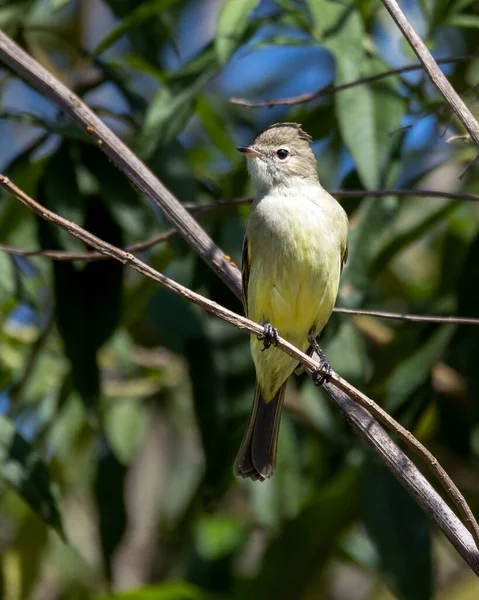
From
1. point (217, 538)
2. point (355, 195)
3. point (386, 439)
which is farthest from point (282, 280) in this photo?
point (217, 538)

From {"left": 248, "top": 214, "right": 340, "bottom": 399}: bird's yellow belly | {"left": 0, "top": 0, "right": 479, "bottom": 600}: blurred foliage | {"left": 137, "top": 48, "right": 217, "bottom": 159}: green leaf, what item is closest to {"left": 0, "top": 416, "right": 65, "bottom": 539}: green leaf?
{"left": 0, "top": 0, "right": 479, "bottom": 600}: blurred foliage

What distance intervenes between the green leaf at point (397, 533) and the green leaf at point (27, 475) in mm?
1261

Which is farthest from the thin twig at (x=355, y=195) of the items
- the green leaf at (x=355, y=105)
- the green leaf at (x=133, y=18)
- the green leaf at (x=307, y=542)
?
the green leaf at (x=307, y=542)

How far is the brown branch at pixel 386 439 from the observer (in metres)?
2.26

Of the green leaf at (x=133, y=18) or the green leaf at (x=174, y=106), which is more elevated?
the green leaf at (x=133, y=18)

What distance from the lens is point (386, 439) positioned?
2453 millimetres

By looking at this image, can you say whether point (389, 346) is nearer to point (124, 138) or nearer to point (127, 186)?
point (127, 186)

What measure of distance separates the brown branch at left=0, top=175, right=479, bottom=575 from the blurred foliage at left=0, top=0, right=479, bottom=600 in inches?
39.9

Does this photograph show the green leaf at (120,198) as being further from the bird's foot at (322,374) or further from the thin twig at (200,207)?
the bird's foot at (322,374)

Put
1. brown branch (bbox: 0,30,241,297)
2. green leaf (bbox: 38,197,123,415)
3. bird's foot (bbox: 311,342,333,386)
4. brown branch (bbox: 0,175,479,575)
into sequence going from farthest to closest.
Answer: green leaf (bbox: 38,197,123,415) < brown branch (bbox: 0,30,241,297) < bird's foot (bbox: 311,342,333,386) < brown branch (bbox: 0,175,479,575)

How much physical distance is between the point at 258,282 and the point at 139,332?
2.12m

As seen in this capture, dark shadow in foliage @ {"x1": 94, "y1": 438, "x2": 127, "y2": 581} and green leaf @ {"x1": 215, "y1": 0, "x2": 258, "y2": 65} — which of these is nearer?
green leaf @ {"x1": 215, "y1": 0, "x2": 258, "y2": 65}

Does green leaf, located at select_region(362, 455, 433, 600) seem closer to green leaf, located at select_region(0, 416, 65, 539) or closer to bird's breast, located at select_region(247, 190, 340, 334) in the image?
bird's breast, located at select_region(247, 190, 340, 334)

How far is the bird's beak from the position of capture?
3.95m
